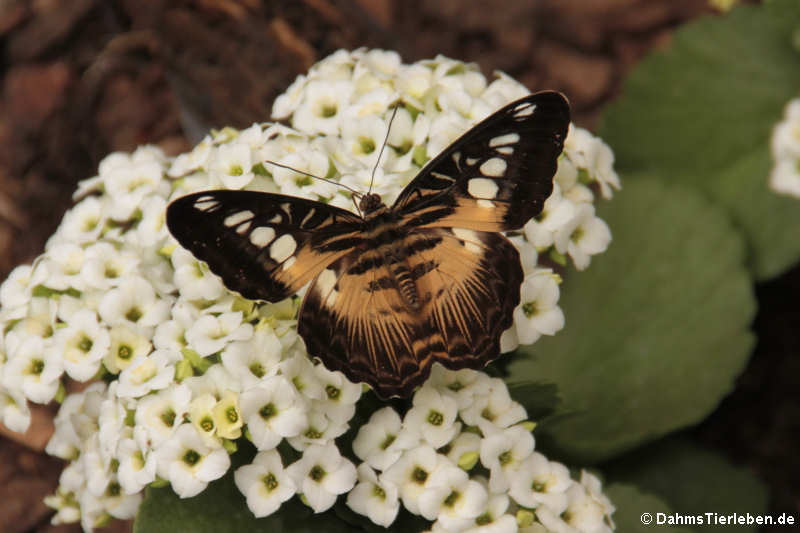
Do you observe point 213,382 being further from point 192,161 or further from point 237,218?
point 192,161

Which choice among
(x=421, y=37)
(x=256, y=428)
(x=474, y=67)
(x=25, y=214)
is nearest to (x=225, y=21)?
(x=421, y=37)

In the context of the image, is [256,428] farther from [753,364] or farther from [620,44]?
[620,44]

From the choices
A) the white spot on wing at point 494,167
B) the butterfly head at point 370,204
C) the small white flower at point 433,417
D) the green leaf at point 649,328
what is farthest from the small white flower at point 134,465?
the green leaf at point 649,328

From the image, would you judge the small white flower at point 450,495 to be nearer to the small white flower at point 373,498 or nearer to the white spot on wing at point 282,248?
the small white flower at point 373,498

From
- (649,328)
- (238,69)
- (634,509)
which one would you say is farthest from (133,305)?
(238,69)

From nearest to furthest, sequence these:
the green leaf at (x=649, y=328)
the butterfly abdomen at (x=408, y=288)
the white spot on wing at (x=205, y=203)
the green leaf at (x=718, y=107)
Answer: the white spot on wing at (x=205, y=203) < the butterfly abdomen at (x=408, y=288) < the green leaf at (x=649, y=328) < the green leaf at (x=718, y=107)

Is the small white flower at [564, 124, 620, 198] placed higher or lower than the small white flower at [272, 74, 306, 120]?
lower

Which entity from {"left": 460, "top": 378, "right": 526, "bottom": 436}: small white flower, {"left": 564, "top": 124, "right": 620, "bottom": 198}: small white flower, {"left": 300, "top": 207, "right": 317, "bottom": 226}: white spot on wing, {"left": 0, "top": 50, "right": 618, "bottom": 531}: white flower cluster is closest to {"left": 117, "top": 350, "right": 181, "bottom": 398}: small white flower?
{"left": 0, "top": 50, "right": 618, "bottom": 531}: white flower cluster

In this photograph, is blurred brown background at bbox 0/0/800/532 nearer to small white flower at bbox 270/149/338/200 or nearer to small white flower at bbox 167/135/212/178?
small white flower at bbox 167/135/212/178
